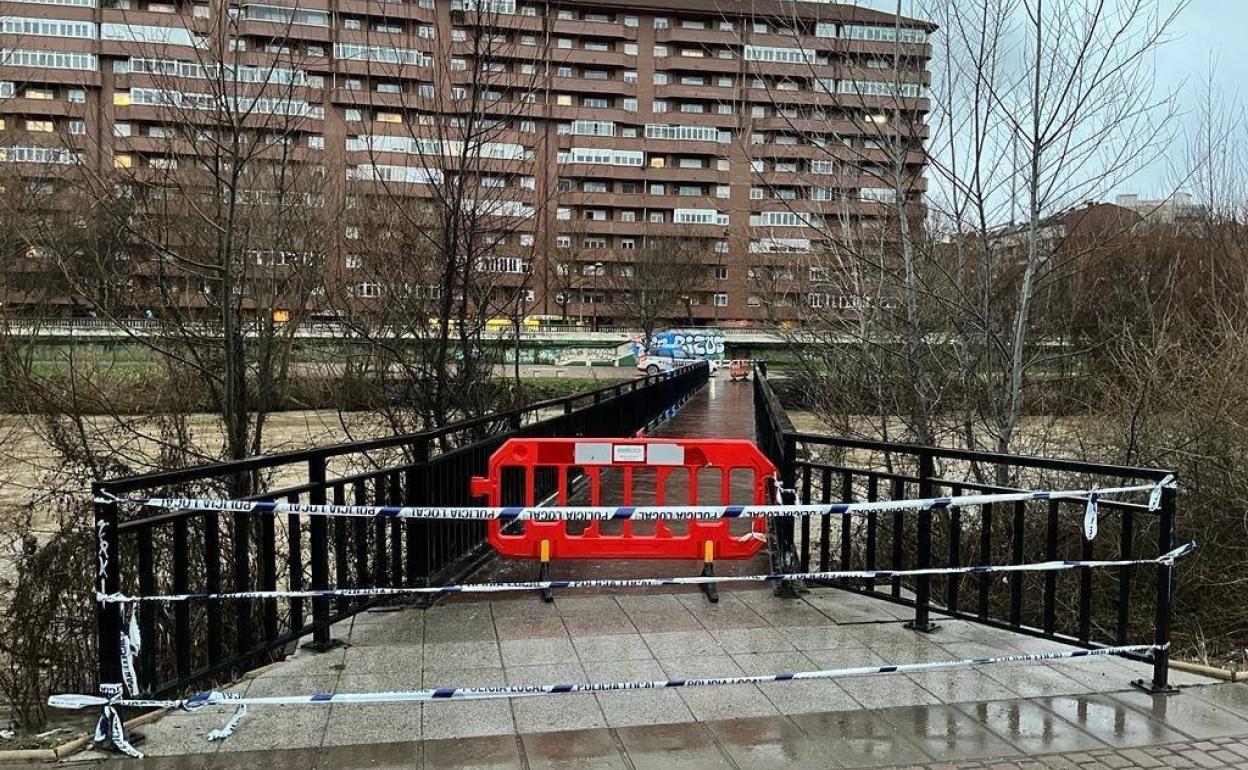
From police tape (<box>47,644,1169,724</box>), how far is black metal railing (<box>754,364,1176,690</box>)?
1.17ft

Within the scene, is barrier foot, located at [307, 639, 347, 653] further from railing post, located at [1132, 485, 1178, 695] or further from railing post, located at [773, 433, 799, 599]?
railing post, located at [1132, 485, 1178, 695]

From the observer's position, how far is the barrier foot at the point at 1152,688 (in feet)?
15.3

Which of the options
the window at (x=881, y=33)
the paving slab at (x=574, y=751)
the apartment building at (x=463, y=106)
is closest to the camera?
the paving slab at (x=574, y=751)

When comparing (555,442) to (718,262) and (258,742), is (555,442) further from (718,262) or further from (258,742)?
(718,262)

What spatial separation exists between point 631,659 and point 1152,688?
285 centimetres

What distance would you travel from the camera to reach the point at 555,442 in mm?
7129

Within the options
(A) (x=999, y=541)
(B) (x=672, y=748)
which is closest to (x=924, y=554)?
(B) (x=672, y=748)

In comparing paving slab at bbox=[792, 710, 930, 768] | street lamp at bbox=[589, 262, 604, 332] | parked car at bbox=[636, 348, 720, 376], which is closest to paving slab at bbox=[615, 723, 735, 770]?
paving slab at bbox=[792, 710, 930, 768]

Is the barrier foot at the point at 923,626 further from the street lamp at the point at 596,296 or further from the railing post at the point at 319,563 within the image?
the street lamp at the point at 596,296

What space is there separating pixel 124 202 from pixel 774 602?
623cm

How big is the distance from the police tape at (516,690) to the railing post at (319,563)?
2.27ft

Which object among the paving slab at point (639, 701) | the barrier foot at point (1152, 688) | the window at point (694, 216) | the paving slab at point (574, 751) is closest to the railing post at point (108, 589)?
the paving slab at point (574, 751)

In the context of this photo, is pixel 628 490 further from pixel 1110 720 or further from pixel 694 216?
pixel 694 216

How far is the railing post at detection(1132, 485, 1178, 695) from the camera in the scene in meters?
4.66
